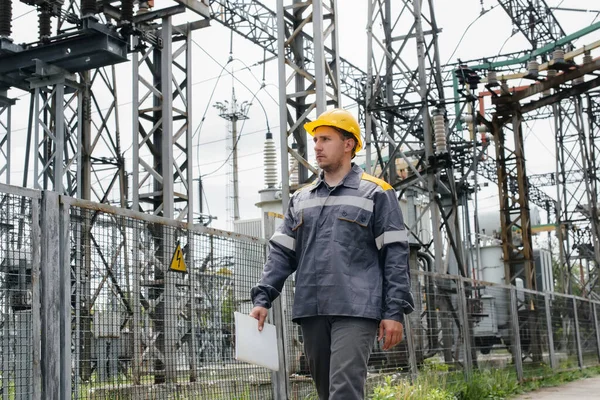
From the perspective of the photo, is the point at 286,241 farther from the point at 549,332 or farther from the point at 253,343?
the point at 549,332

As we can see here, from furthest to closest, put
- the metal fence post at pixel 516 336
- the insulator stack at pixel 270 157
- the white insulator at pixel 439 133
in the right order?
the insulator stack at pixel 270 157 → the white insulator at pixel 439 133 → the metal fence post at pixel 516 336

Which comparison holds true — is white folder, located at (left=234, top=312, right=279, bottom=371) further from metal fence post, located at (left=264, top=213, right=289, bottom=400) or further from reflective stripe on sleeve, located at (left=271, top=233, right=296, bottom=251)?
metal fence post, located at (left=264, top=213, right=289, bottom=400)

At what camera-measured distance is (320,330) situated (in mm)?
4914

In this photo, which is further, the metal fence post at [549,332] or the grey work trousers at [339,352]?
the metal fence post at [549,332]

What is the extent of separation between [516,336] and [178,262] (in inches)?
344

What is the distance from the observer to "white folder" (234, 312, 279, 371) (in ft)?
16.1

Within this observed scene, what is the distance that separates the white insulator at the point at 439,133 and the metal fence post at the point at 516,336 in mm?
4644

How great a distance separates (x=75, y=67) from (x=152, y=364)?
978cm

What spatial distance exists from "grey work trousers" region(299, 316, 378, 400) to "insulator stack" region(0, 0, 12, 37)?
11196mm

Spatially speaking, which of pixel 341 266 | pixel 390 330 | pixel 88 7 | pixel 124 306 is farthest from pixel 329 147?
pixel 88 7

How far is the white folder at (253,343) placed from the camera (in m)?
4.91

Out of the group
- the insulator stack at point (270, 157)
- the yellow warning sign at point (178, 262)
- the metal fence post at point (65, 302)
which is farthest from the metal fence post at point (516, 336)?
the insulator stack at point (270, 157)

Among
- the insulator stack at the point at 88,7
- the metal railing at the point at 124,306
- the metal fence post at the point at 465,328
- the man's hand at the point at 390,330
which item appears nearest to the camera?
the man's hand at the point at 390,330

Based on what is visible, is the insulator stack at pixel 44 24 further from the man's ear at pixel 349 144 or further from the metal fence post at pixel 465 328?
the man's ear at pixel 349 144
